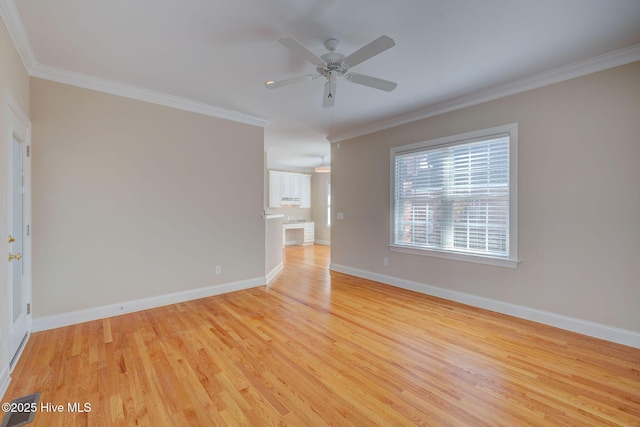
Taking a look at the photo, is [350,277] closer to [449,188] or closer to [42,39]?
[449,188]

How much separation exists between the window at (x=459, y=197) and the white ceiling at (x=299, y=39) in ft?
2.27

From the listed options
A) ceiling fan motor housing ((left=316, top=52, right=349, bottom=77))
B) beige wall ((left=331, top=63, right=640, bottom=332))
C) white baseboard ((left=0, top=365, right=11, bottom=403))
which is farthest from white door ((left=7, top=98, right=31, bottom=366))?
beige wall ((left=331, top=63, right=640, bottom=332))

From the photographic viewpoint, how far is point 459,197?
3.69m

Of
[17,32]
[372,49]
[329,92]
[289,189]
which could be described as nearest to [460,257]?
[329,92]

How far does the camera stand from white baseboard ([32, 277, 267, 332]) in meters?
2.87

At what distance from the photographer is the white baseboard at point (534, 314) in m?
2.58

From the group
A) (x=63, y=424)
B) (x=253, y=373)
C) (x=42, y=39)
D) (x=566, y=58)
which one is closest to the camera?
(x=63, y=424)

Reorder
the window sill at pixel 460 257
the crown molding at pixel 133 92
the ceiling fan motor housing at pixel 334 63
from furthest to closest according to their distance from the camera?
1. the window sill at pixel 460 257
2. the crown molding at pixel 133 92
3. the ceiling fan motor housing at pixel 334 63

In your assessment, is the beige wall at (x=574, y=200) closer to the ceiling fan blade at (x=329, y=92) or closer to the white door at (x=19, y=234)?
the ceiling fan blade at (x=329, y=92)

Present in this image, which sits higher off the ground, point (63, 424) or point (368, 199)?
point (368, 199)

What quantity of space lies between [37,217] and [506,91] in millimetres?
5253

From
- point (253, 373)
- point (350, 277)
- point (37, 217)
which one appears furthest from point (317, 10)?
point (350, 277)

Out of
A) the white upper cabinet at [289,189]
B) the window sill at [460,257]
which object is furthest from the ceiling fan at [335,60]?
the white upper cabinet at [289,189]

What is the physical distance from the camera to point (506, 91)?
3213 millimetres
